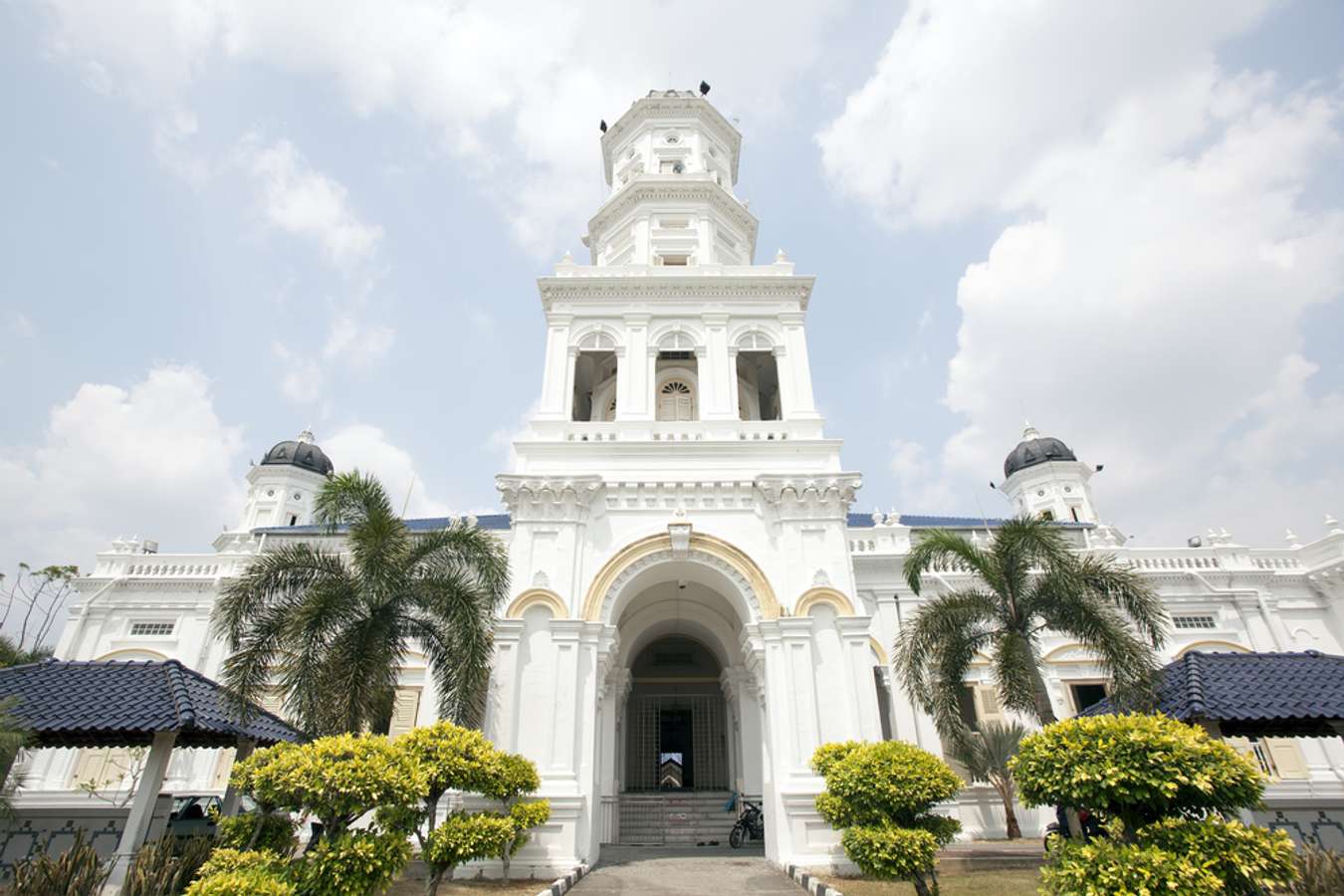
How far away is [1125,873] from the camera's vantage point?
668cm

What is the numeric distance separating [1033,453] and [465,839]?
36716mm

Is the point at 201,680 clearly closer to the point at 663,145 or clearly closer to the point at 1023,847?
the point at 1023,847

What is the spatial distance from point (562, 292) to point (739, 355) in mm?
5551

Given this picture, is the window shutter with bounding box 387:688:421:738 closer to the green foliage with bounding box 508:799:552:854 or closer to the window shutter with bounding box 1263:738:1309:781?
the green foliage with bounding box 508:799:552:854

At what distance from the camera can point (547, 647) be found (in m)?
14.6

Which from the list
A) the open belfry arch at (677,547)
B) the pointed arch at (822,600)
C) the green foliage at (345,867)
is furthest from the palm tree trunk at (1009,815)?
the green foliage at (345,867)

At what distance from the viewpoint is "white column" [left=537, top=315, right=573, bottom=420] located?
18297mm

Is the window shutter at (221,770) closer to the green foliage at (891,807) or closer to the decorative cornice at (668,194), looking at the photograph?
the green foliage at (891,807)

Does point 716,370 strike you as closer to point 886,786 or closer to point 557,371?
point 557,371

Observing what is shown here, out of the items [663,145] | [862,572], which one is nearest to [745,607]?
[862,572]

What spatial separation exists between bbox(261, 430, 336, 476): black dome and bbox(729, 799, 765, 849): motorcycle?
95.3 ft

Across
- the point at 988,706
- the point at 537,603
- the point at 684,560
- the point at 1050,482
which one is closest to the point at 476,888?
the point at 537,603

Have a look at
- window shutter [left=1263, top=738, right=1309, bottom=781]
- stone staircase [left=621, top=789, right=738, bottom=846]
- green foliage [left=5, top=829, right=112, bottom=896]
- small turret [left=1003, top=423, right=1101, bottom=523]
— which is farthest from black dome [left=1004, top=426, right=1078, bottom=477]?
green foliage [left=5, top=829, right=112, bottom=896]

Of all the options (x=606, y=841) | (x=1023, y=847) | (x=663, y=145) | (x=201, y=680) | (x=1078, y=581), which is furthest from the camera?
(x=663, y=145)
